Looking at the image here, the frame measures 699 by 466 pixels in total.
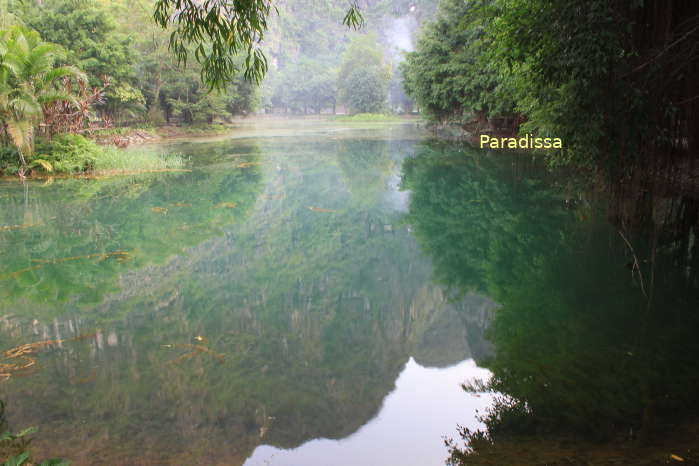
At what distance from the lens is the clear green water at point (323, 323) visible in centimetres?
389

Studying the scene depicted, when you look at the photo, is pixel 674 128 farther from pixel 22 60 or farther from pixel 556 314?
pixel 22 60

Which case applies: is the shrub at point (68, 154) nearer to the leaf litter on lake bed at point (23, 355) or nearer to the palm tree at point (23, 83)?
the palm tree at point (23, 83)

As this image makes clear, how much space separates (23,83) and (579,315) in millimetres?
14889

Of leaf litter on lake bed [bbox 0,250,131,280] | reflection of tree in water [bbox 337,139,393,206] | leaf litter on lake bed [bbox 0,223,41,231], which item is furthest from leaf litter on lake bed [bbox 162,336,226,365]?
reflection of tree in water [bbox 337,139,393,206]

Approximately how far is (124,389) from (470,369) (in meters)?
3.07

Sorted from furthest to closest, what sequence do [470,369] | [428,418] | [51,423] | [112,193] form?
[112,193] < [470,369] < [428,418] < [51,423]

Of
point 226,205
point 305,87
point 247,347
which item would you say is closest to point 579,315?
point 247,347

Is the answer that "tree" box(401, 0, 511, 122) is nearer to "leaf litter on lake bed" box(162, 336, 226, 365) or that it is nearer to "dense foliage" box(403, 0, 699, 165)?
"dense foliage" box(403, 0, 699, 165)

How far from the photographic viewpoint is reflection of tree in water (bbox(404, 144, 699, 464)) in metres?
3.81

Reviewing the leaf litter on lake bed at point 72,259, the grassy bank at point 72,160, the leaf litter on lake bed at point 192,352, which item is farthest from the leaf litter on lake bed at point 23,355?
the grassy bank at point 72,160

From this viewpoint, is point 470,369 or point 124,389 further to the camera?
point 470,369

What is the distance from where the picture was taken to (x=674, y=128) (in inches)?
229

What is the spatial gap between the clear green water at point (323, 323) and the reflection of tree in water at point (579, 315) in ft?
0.09

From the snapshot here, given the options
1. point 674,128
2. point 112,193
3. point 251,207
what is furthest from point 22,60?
point 674,128
